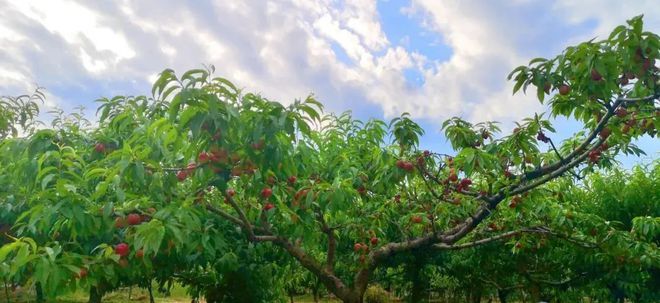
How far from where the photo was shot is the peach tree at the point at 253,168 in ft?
11.5

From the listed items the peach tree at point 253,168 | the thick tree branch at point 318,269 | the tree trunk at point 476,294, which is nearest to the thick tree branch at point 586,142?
the peach tree at point 253,168

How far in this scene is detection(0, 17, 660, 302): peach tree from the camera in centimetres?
352

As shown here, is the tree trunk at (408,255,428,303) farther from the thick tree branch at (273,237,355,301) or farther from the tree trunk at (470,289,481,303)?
the thick tree branch at (273,237,355,301)

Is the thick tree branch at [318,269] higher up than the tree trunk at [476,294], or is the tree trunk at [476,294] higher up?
the tree trunk at [476,294]

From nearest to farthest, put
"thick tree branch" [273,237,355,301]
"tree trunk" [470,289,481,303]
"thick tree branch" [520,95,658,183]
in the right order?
"thick tree branch" [520,95,658,183], "thick tree branch" [273,237,355,301], "tree trunk" [470,289,481,303]

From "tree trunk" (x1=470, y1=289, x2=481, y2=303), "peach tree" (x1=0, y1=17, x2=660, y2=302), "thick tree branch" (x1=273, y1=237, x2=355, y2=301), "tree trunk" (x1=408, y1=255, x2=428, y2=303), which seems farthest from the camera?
"tree trunk" (x1=470, y1=289, x2=481, y2=303)

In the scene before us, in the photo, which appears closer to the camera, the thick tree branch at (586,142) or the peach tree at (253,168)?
the peach tree at (253,168)

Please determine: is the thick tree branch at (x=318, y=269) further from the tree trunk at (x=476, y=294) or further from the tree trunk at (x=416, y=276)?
the tree trunk at (x=476, y=294)

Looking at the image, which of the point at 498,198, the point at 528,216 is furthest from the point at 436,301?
the point at 498,198

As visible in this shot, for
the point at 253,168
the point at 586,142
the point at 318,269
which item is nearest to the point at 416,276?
the point at 318,269

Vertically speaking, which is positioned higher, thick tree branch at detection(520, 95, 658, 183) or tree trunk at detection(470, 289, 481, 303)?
thick tree branch at detection(520, 95, 658, 183)

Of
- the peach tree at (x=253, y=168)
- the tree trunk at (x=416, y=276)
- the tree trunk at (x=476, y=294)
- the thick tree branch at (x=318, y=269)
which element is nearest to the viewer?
the peach tree at (x=253, y=168)

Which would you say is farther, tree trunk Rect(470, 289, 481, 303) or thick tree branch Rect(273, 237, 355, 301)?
tree trunk Rect(470, 289, 481, 303)

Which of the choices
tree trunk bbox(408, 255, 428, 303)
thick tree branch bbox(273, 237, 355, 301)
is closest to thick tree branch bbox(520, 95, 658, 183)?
thick tree branch bbox(273, 237, 355, 301)
